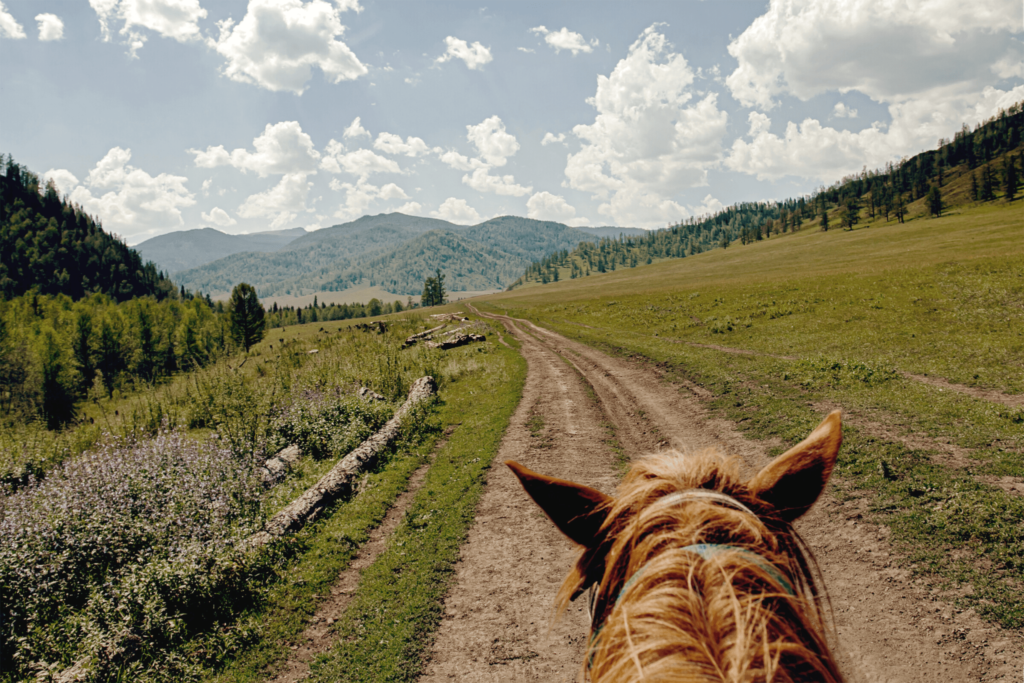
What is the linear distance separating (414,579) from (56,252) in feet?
627

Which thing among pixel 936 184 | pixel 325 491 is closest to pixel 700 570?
pixel 325 491

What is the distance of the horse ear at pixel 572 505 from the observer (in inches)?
74.7

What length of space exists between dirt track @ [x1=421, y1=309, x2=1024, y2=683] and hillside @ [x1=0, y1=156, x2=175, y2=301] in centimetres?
16803

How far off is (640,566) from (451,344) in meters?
28.5

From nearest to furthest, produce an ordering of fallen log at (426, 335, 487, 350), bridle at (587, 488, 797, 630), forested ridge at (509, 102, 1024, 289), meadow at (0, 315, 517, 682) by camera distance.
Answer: bridle at (587, 488, 797, 630) → meadow at (0, 315, 517, 682) → fallen log at (426, 335, 487, 350) → forested ridge at (509, 102, 1024, 289)

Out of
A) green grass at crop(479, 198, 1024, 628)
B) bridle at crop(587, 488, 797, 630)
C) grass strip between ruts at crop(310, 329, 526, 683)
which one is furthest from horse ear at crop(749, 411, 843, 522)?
green grass at crop(479, 198, 1024, 628)

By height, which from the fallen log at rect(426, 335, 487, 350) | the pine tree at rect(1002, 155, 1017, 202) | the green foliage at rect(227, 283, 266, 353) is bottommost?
the fallen log at rect(426, 335, 487, 350)

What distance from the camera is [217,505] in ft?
25.1

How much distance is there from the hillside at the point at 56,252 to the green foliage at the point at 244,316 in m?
112

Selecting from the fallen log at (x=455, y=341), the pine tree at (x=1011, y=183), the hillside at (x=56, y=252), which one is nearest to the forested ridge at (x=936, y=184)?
the pine tree at (x=1011, y=183)

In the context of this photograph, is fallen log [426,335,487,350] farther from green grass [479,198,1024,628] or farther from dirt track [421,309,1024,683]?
dirt track [421,309,1024,683]

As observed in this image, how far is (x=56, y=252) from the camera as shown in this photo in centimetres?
13350

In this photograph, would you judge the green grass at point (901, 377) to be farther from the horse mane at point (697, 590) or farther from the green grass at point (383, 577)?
the green grass at point (383, 577)

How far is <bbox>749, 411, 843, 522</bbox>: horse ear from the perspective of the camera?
73.9 inches
